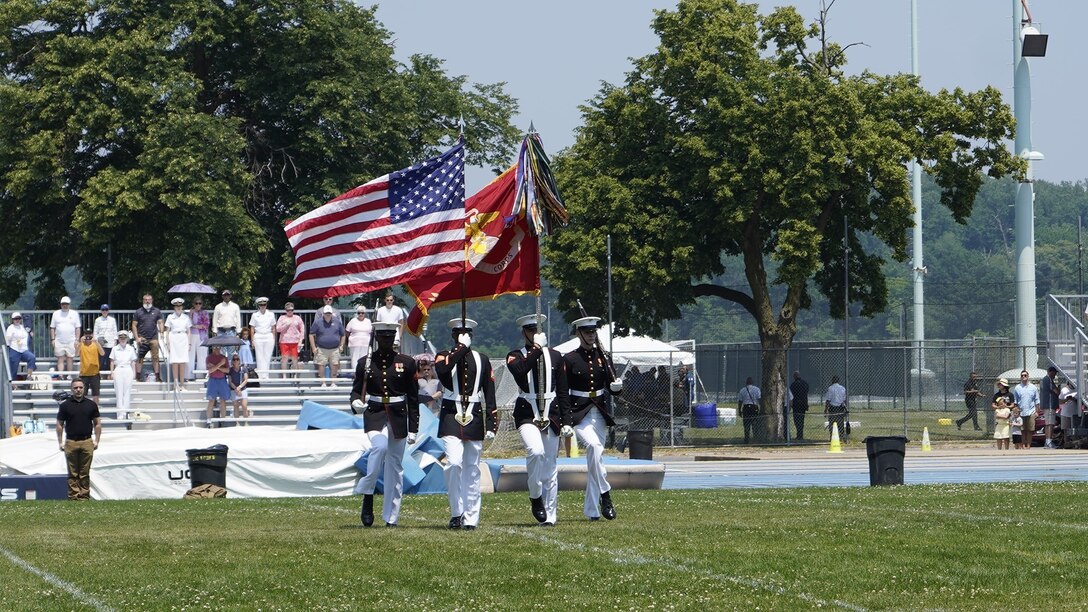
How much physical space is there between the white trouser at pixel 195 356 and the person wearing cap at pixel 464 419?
18947mm

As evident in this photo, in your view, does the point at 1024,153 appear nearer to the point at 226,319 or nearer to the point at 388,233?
the point at 226,319

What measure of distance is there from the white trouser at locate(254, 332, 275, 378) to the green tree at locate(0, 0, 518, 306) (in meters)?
6.95

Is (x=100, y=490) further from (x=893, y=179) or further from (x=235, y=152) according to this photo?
(x=893, y=179)

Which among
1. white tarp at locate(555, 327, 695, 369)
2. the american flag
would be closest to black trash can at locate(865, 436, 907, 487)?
the american flag

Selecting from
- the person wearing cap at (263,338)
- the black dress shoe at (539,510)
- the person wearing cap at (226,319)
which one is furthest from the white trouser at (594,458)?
the person wearing cap at (263,338)

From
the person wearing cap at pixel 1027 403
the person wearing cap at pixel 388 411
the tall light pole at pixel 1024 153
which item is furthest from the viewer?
the tall light pole at pixel 1024 153

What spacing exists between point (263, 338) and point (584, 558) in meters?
22.8

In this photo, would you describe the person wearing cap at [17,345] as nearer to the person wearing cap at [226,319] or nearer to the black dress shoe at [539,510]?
the person wearing cap at [226,319]

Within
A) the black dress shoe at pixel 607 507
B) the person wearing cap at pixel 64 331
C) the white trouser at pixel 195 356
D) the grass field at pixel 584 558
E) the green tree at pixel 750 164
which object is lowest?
the grass field at pixel 584 558

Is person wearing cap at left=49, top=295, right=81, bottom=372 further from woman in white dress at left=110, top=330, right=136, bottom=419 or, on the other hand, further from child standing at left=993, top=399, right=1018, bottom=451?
child standing at left=993, top=399, right=1018, bottom=451

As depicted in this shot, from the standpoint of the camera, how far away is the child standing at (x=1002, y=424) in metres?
35.8

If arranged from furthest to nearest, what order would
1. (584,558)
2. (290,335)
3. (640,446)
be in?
(290,335) → (640,446) → (584,558)

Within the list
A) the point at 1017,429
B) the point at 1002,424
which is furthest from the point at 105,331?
the point at 1017,429

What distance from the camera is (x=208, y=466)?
23.1 meters
